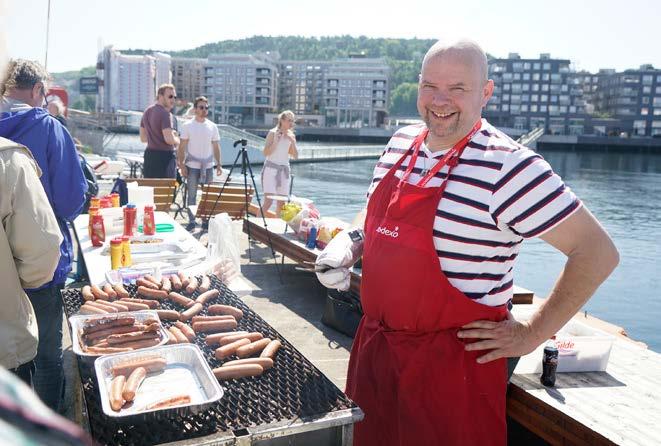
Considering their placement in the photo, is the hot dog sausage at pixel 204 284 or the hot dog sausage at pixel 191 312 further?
the hot dog sausage at pixel 204 284

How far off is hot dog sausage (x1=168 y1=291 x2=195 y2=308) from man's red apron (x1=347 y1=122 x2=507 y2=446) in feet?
4.76

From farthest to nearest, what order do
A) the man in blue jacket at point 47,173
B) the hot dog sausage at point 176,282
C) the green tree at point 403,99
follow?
the green tree at point 403,99 < the hot dog sausage at point 176,282 < the man in blue jacket at point 47,173

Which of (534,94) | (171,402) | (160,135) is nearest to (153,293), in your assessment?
(171,402)

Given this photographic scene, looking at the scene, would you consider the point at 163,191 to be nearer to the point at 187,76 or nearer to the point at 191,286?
the point at 191,286

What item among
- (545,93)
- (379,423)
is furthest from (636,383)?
(545,93)

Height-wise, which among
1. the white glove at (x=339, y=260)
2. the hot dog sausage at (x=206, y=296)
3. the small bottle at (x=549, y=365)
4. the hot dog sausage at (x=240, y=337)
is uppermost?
the white glove at (x=339, y=260)

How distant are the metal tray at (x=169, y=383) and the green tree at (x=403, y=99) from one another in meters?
192

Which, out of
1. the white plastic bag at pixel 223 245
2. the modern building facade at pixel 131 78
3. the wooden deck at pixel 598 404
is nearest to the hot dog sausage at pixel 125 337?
the white plastic bag at pixel 223 245

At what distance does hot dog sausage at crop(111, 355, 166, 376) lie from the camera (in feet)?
8.62

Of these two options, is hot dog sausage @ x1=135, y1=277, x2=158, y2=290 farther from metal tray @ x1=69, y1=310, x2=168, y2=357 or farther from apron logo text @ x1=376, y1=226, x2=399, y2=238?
apron logo text @ x1=376, y1=226, x2=399, y2=238

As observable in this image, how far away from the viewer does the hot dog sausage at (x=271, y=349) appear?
2.81 m

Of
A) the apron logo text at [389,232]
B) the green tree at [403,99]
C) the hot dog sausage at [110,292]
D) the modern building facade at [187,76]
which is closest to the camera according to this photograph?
the apron logo text at [389,232]

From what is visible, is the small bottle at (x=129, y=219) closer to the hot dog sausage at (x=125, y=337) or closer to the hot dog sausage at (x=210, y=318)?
the hot dog sausage at (x=210, y=318)

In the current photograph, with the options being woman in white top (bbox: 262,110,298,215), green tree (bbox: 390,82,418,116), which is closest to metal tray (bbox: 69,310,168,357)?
woman in white top (bbox: 262,110,298,215)
